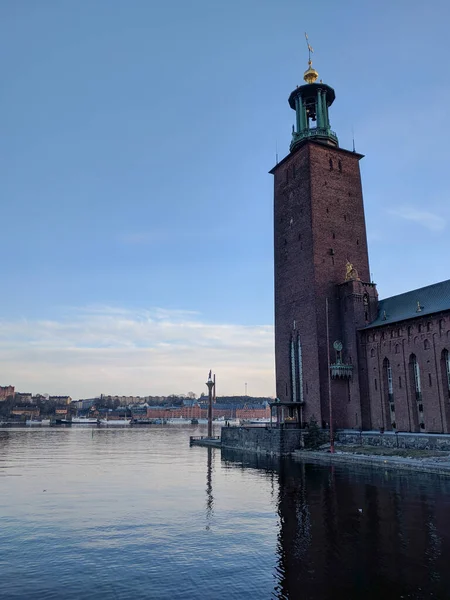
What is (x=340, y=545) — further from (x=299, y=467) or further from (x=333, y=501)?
(x=299, y=467)

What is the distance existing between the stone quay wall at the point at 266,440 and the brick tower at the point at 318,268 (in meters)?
3.50

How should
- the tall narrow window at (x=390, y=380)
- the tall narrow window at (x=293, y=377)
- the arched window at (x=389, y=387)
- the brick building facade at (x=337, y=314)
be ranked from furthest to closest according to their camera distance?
the tall narrow window at (x=293, y=377)
the tall narrow window at (x=390, y=380)
the arched window at (x=389, y=387)
the brick building facade at (x=337, y=314)

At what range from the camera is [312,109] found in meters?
68.0

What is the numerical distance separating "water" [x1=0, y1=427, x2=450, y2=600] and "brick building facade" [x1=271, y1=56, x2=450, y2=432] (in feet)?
53.2

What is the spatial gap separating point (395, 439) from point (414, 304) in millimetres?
14714

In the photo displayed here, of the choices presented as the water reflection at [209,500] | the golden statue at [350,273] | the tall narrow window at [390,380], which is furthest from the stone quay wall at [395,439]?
the golden statue at [350,273]

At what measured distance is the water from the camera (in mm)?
13789

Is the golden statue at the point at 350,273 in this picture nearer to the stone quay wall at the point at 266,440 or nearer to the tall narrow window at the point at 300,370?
the tall narrow window at the point at 300,370

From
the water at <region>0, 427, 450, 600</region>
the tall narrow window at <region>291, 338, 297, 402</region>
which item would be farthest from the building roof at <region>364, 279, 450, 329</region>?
the water at <region>0, 427, 450, 600</region>

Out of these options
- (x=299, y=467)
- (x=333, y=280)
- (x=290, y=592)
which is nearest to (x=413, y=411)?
(x=299, y=467)

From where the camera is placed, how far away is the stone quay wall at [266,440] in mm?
52625

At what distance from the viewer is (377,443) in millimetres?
45625

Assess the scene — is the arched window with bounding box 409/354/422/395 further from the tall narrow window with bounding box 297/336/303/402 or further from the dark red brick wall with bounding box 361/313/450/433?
the tall narrow window with bounding box 297/336/303/402

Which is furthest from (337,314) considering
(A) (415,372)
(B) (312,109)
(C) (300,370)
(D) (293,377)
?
(B) (312,109)
